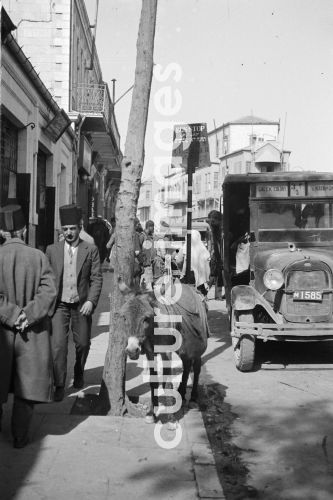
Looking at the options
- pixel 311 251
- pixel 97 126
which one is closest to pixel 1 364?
pixel 311 251

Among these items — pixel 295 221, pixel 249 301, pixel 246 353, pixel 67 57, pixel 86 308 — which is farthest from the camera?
pixel 67 57

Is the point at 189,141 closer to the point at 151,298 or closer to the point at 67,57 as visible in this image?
the point at 151,298

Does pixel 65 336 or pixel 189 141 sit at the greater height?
pixel 189 141

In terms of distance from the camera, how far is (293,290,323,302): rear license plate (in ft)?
24.6

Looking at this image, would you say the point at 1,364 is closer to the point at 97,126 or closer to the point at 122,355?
the point at 122,355

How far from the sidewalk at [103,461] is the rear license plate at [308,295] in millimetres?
2754

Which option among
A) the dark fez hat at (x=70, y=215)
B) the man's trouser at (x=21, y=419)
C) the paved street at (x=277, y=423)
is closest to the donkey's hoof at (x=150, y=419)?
the paved street at (x=277, y=423)

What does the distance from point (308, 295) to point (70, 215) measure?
3393mm

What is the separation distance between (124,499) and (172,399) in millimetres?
Result: 1783

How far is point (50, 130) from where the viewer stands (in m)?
14.6

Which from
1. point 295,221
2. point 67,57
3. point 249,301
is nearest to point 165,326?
point 249,301

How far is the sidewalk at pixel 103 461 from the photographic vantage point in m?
3.65

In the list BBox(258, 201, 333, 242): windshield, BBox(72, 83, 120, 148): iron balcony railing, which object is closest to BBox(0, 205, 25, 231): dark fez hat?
BBox(258, 201, 333, 242): windshield

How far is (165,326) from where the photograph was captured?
16.0 ft
